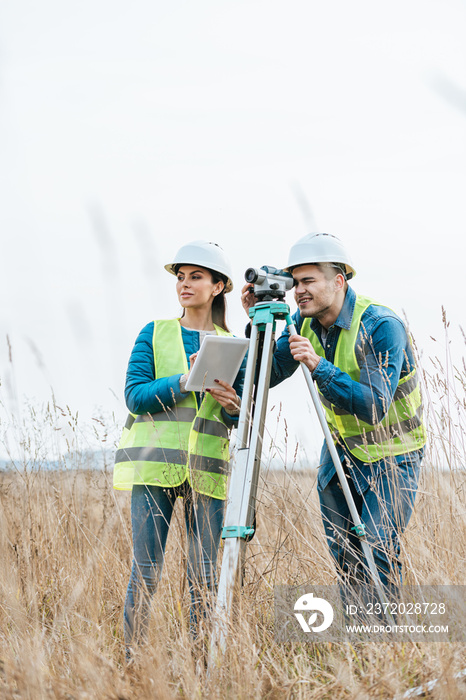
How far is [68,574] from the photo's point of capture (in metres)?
2.98

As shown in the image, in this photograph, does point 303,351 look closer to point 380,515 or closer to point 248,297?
point 248,297

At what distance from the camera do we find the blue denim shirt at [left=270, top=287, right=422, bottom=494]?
7.72 ft

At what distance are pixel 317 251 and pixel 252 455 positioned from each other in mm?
1053

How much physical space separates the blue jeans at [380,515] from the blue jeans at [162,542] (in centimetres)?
49

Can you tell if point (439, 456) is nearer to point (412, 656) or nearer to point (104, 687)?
point (412, 656)

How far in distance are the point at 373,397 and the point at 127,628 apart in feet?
4.24

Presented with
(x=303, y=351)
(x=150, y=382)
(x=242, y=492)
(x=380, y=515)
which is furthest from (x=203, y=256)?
(x=380, y=515)

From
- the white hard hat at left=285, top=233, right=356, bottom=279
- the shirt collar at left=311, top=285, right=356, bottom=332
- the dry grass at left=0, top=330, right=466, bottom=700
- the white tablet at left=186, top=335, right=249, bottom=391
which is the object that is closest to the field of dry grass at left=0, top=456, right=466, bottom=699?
the dry grass at left=0, top=330, right=466, bottom=700

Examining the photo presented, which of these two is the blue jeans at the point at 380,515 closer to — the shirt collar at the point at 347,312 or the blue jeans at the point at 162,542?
the blue jeans at the point at 162,542

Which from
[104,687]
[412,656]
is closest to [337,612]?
[412,656]

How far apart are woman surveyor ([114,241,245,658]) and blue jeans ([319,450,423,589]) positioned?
0.52 m

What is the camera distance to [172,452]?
2.49 metres

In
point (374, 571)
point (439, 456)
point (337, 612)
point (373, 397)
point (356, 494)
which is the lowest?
point (337, 612)

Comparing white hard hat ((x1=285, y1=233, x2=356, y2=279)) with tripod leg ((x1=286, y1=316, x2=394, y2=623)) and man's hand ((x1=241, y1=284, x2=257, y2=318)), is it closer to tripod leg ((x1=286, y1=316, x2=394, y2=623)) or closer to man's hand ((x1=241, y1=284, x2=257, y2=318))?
man's hand ((x1=241, y1=284, x2=257, y2=318))
